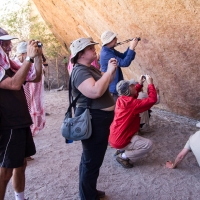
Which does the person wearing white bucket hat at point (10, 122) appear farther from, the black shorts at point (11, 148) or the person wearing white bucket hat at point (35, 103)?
the person wearing white bucket hat at point (35, 103)

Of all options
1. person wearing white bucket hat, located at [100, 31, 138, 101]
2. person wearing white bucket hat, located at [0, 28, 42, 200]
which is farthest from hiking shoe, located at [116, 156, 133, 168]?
person wearing white bucket hat, located at [0, 28, 42, 200]

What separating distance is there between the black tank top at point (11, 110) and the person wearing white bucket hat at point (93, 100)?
0.52 metres

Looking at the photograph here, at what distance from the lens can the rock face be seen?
4.12m

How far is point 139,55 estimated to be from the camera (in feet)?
19.3

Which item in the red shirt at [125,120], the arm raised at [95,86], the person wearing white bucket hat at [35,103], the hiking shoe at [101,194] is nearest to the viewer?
the arm raised at [95,86]

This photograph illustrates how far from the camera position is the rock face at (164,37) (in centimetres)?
412

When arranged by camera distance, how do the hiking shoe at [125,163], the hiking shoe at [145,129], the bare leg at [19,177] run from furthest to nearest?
the hiking shoe at [145,129]
the hiking shoe at [125,163]
the bare leg at [19,177]

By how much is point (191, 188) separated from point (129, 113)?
1.21 m

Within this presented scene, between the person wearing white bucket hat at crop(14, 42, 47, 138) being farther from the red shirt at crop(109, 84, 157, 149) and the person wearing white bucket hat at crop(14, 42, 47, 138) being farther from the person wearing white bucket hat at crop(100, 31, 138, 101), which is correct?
the red shirt at crop(109, 84, 157, 149)

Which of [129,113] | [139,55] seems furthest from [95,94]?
[139,55]

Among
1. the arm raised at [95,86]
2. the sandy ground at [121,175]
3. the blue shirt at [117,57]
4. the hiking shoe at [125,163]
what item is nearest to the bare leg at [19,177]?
the sandy ground at [121,175]

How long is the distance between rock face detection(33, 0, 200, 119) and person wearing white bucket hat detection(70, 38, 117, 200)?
80.9 inches

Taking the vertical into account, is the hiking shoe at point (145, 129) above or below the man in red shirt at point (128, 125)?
below

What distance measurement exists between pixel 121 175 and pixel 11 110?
190 centimetres
